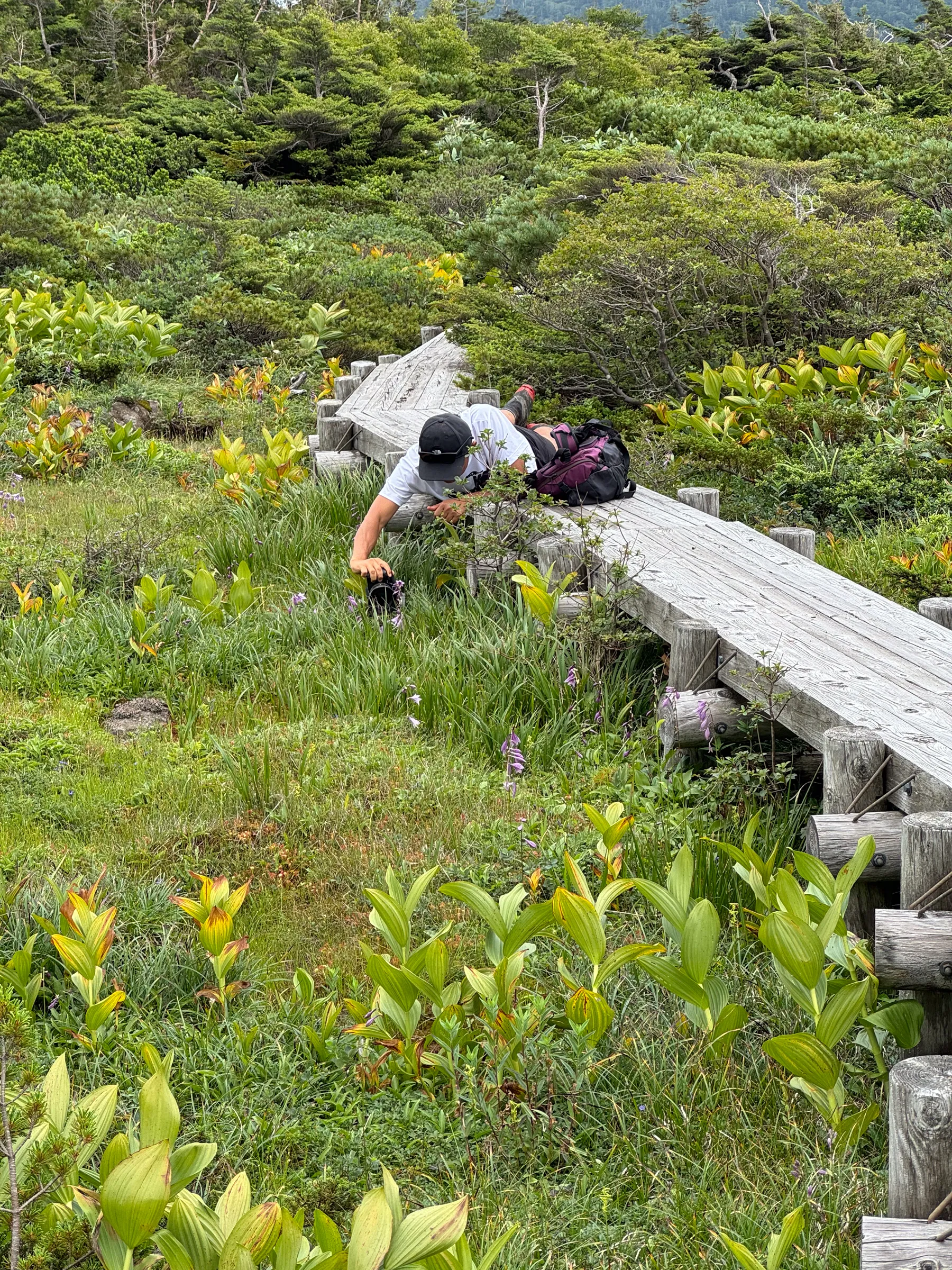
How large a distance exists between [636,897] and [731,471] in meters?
4.41

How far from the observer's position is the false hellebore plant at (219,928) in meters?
2.89

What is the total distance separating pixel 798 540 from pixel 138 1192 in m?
4.32

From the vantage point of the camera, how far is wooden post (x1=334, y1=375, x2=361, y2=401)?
30.9 feet

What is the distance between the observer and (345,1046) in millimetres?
2844

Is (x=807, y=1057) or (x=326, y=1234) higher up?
(x=326, y=1234)

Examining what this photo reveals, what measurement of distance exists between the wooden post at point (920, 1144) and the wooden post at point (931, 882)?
51 cm

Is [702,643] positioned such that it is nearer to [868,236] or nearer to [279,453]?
[279,453]

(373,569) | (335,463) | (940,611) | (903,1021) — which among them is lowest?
(335,463)

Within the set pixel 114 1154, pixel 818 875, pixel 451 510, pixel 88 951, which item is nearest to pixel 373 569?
pixel 451 510

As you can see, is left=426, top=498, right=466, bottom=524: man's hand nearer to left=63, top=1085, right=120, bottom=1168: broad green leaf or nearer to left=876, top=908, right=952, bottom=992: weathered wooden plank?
left=876, top=908, right=952, bottom=992: weathered wooden plank

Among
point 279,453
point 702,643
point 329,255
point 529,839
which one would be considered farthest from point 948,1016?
point 329,255

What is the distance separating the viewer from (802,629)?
420cm

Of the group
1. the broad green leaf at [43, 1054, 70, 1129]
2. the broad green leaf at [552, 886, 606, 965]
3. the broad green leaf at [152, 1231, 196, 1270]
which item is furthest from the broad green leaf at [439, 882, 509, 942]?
the broad green leaf at [152, 1231, 196, 1270]

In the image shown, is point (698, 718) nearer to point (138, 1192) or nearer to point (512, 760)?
point (512, 760)
